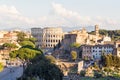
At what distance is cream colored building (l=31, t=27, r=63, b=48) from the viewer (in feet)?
276

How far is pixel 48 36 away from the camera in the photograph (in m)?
86.4

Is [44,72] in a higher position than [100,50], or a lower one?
higher

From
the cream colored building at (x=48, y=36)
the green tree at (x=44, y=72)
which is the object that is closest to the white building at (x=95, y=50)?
the cream colored building at (x=48, y=36)

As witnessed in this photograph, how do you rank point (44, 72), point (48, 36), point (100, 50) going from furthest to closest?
1. point (48, 36)
2. point (100, 50)
3. point (44, 72)

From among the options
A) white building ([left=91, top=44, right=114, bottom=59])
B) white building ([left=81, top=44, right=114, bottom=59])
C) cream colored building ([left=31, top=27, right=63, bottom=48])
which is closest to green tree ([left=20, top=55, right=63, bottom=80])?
white building ([left=81, top=44, right=114, bottom=59])

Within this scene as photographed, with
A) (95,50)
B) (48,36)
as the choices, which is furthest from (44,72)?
(48,36)

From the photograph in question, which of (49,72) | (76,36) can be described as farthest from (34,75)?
(76,36)

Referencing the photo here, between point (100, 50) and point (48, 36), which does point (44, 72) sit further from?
point (48, 36)

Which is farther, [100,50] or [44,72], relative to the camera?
[100,50]

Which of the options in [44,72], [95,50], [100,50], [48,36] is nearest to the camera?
[44,72]

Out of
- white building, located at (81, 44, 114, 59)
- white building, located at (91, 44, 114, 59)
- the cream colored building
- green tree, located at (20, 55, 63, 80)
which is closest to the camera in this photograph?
green tree, located at (20, 55, 63, 80)

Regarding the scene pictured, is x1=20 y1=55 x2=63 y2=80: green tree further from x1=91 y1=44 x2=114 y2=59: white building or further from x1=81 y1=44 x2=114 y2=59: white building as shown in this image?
x1=91 y1=44 x2=114 y2=59: white building

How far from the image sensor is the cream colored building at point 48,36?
84.0m

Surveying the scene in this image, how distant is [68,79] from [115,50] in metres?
21.6
